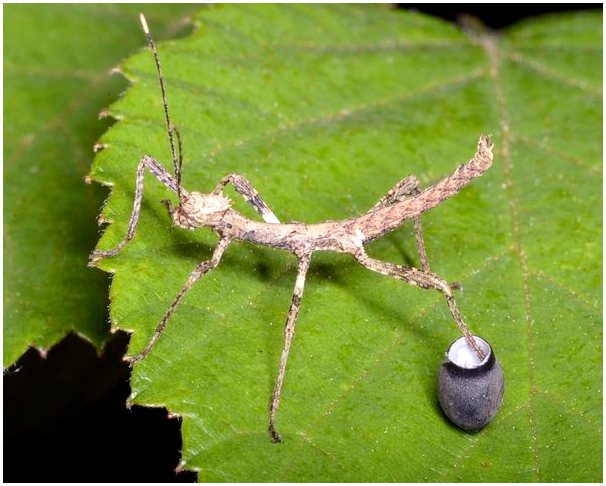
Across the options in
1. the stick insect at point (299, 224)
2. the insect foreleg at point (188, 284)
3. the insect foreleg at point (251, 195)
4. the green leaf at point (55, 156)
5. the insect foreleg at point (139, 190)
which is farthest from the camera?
the green leaf at point (55, 156)

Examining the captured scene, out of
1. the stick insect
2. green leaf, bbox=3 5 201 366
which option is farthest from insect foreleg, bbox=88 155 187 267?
green leaf, bbox=3 5 201 366

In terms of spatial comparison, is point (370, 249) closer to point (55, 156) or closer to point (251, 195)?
point (251, 195)

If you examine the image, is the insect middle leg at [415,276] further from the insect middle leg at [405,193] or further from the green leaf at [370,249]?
the insect middle leg at [405,193]

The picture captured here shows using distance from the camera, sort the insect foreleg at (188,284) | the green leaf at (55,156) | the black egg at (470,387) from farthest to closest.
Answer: the green leaf at (55,156) → the insect foreleg at (188,284) → the black egg at (470,387)

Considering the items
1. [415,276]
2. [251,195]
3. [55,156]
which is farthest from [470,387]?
[55,156]

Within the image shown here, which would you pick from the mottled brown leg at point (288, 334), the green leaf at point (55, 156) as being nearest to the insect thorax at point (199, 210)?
the mottled brown leg at point (288, 334)

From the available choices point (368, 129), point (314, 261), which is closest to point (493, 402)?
point (314, 261)
